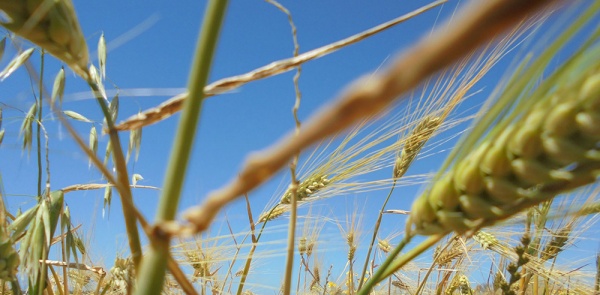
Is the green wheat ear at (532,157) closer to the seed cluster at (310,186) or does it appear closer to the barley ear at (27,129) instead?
the seed cluster at (310,186)

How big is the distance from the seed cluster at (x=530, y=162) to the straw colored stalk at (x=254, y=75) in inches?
5.2

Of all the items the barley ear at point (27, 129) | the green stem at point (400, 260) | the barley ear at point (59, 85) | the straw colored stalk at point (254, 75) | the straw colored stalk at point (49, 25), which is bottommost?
the green stem at point (400, 260)

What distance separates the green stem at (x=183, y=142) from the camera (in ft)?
0.90

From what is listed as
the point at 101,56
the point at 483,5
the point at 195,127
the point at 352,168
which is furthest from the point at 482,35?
the point at 101,56

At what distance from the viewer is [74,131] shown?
398 millimetres

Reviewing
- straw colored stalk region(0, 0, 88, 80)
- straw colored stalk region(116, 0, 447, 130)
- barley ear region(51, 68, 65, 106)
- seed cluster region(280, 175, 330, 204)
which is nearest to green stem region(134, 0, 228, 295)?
straw colored stalk region(116, 0, 447, 130)

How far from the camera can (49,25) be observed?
43 centimetres

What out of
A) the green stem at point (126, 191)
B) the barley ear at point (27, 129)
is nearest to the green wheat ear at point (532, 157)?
the green stem at point (126, 191)

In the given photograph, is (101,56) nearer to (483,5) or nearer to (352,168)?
(352,168)

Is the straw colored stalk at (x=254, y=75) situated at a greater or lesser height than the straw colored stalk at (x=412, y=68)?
greater

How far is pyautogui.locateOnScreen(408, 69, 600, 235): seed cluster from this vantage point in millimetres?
350

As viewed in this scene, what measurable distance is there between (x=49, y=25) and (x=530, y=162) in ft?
1.46

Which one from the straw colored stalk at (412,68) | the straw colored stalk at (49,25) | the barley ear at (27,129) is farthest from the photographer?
the barley ear at (27,129)

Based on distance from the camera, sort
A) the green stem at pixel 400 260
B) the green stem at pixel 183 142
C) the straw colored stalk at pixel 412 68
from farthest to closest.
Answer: the green stem at pixel 400 260, the green stem at pixel 183 142, the straw colored stalk at pixel 412 68
